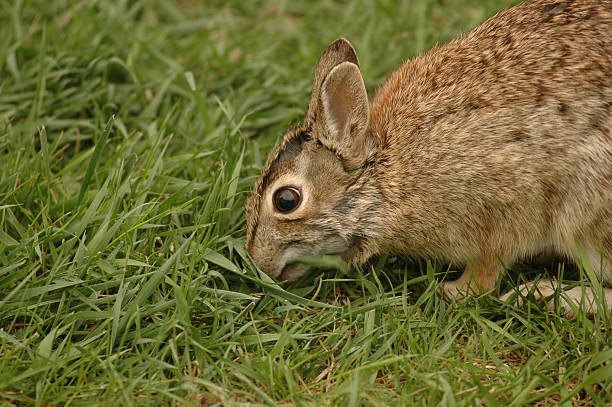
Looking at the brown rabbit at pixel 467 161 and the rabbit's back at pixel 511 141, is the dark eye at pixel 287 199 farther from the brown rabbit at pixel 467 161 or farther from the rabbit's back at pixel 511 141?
the rabbit's back at pixel 511 141

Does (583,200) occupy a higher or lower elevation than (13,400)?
higher

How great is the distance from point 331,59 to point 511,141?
1313 mm

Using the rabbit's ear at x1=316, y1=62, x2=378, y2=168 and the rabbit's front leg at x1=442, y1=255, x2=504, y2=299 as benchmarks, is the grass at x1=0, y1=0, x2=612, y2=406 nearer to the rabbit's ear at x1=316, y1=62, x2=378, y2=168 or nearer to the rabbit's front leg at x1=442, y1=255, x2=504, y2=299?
the rabbit's front leg at x1=442, y1=255, x2=504, y2=299

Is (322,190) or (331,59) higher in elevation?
(331,59)

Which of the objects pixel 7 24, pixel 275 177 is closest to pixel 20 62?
pixel 7 24

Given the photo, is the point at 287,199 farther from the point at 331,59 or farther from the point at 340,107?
the point at 331,59

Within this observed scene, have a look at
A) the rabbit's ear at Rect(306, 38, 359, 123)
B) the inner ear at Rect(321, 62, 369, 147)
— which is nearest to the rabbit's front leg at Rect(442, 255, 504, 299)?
the inner ear at Rect(321, 62, 369, 147)

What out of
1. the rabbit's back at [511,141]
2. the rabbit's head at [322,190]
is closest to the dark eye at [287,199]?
the rabbit's head at [322,190]

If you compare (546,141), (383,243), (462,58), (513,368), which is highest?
(462,58)

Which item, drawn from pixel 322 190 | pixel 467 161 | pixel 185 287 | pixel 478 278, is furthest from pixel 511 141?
pixel 185 287

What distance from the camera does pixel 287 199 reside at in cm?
470

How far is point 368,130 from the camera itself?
15.8ft

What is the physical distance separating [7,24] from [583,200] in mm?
5493

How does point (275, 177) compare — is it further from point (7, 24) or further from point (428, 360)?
point (7, 24)
